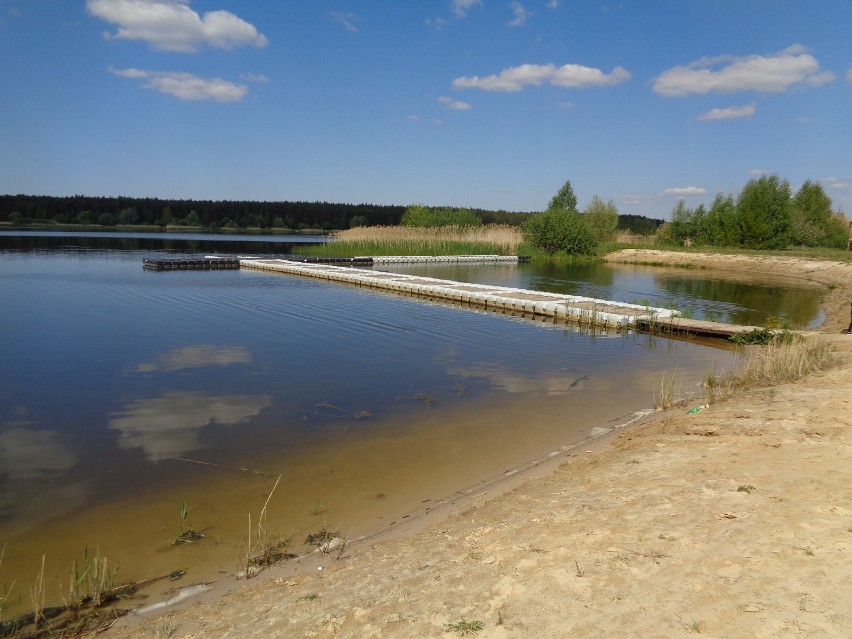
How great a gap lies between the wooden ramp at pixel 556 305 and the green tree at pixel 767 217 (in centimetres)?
3044

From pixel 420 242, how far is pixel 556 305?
21.1 metres

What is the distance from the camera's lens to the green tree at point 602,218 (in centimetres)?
5128

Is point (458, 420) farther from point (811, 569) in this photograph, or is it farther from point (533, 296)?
point (533, 296)

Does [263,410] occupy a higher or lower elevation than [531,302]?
lower

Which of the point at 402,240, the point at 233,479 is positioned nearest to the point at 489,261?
the point at 402,240

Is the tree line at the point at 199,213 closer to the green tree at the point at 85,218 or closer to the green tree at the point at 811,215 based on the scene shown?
the green tree at the point at 85,218

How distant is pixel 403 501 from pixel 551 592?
197 cm

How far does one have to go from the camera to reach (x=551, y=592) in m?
3.20

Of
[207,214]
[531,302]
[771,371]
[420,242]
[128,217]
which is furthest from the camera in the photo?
[207,214]

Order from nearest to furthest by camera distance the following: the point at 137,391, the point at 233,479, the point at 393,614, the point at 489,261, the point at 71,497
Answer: the point at 393,614 → the point at 71,497 → the point at 233,479 → the point at 137,391 → the point at 489,261

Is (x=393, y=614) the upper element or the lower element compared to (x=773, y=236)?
lower

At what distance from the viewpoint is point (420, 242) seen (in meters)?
35.6

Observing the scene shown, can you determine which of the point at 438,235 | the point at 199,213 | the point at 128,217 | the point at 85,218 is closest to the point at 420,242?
the point at 438,235

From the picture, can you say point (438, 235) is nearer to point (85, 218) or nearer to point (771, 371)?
point (771, 371)
